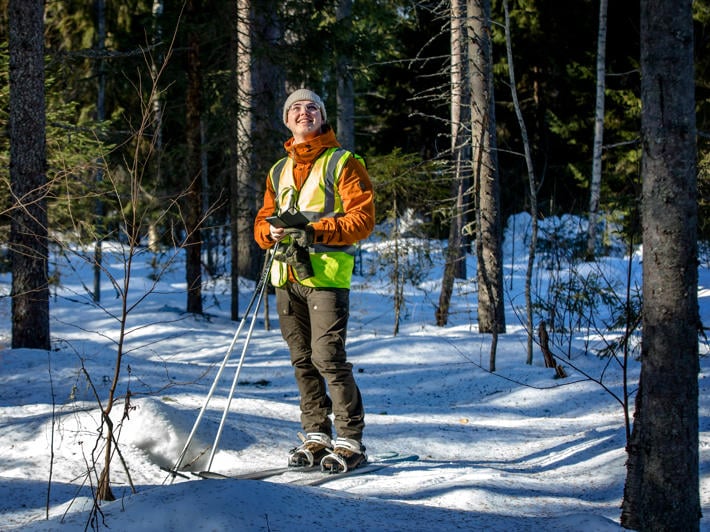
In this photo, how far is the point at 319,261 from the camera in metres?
4.48

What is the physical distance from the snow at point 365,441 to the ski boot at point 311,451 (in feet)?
0.82

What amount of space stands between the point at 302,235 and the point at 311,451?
137cm

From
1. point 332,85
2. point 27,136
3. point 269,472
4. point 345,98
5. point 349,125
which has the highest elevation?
point 332,85

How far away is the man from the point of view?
4410mm

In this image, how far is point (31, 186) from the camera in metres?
7.68

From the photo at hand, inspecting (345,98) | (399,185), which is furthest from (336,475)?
(345,98)

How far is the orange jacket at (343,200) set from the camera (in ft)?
14.4

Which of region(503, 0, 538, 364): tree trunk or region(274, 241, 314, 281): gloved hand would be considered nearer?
region(274, 241, 314, 281): gloved hand

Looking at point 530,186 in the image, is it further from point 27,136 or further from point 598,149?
point 598,149

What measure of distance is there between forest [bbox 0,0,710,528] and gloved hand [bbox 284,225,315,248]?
0.64 metres

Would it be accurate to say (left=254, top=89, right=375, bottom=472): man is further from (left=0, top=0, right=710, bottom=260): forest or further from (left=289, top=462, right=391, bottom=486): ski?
(left=0, top=0, right=710, bottom=260): forest

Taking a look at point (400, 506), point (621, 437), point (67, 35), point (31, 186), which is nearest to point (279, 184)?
point (400, 506)

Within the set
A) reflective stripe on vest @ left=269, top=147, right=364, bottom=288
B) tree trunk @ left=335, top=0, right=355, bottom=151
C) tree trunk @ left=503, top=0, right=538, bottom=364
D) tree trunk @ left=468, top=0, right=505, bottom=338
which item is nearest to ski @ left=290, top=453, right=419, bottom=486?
reflective stripe on vest @ left=269, top=147, right=364, bottom=288

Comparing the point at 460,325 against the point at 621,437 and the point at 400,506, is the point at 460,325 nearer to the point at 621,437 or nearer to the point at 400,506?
the point at 621,437
